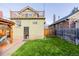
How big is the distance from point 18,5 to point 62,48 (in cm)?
121

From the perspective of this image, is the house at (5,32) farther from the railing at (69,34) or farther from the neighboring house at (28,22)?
the railing at (69,34)

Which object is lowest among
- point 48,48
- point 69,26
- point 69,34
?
point 48,48

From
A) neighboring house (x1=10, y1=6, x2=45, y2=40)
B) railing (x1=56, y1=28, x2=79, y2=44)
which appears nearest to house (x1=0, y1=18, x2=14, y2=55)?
neighboring house (x1=10, y1=6, x2=45, y2=40)

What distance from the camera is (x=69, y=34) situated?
18.6 feet

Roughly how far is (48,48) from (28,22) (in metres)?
0.65

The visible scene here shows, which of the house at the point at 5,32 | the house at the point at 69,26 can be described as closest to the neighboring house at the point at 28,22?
the house at the point at 5,32

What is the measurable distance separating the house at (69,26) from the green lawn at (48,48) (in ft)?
0.44

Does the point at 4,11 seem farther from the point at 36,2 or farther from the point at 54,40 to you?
the point at 54,40

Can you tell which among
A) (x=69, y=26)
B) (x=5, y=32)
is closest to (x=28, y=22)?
(x=5, y=32)

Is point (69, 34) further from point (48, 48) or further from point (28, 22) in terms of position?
point (28, 22)

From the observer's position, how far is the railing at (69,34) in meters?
5.59

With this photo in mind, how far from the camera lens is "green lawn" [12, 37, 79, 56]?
554 centimetres

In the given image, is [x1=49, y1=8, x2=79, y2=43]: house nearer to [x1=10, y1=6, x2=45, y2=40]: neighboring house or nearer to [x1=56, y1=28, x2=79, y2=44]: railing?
[x1=56, y1=28, x2=79, y2=44]: railing

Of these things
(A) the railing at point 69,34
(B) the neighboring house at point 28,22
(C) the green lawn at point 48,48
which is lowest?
(C) the green lawn at point 48,48
